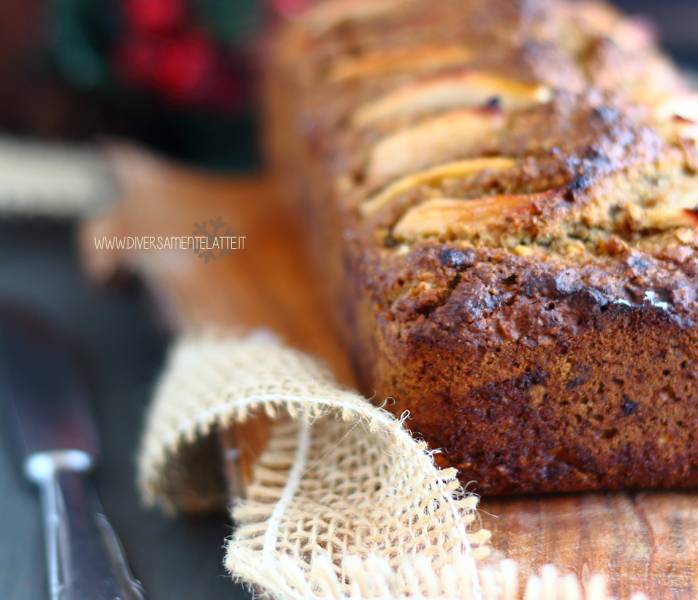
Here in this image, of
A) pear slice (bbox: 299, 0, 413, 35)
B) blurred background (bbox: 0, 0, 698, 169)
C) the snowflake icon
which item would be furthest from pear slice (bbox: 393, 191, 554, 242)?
blurred background (bbox: 0, 0, 698, 169)

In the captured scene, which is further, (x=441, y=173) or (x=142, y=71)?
(x=142, y=71)

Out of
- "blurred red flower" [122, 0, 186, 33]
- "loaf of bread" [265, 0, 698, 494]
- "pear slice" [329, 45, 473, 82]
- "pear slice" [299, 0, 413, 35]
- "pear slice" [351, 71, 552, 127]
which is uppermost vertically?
"blurred red flower" [122, 0, 186, 33]

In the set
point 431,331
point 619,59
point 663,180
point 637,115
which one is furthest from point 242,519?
point 619,59

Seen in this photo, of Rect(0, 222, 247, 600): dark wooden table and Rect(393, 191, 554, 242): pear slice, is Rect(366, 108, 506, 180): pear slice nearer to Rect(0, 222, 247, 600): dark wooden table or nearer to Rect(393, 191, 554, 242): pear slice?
Rect(393, 191, 554, 242): pear slice

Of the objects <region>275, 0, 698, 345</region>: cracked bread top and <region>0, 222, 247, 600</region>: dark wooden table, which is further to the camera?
<region>0, 222, 247, 600</region>: dark wooden table

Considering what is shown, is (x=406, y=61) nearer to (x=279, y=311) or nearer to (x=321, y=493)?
(x=279, y=311)

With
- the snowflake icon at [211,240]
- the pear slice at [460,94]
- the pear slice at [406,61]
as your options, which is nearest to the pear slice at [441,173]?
the pear slice at [460,94]

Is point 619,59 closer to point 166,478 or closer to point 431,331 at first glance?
point 431,331

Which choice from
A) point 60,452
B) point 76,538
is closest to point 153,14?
point 60,452
